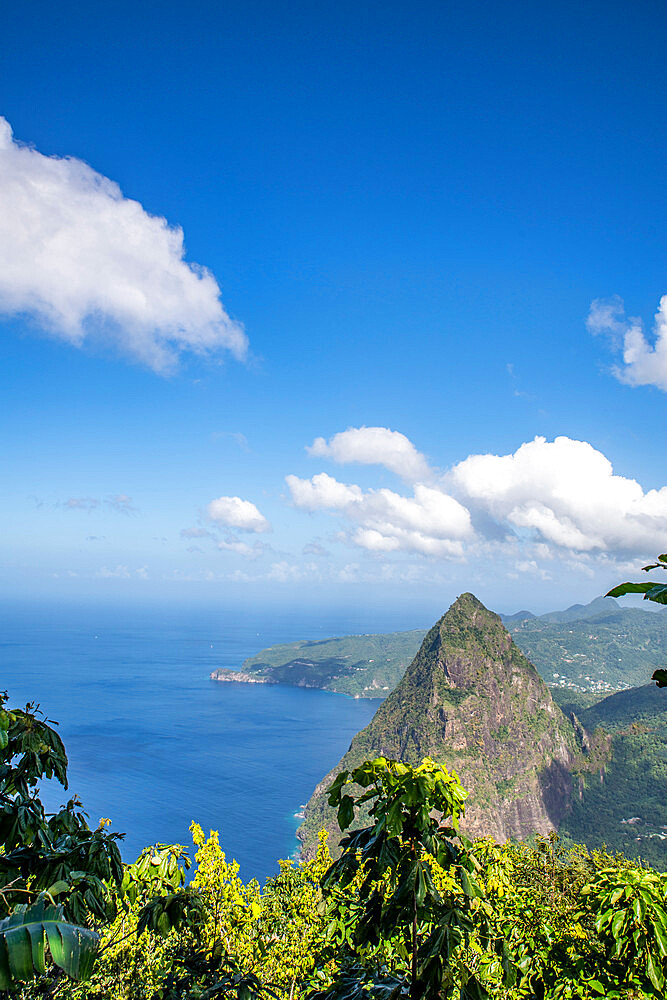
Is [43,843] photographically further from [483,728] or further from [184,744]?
[483,728]

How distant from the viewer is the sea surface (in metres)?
70.5

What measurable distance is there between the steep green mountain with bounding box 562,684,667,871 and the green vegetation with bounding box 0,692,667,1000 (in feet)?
279

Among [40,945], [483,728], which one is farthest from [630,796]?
[40,945]

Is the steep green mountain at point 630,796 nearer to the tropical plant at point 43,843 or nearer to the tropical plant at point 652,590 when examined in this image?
the tropical plant at point 43,843

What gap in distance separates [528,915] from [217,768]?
101 metres

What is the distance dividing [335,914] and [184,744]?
11177 cm

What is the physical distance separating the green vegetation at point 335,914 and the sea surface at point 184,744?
40.1 meters

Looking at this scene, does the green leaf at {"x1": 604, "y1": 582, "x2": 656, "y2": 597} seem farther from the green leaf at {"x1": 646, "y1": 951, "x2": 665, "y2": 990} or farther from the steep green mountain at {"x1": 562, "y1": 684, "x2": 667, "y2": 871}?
the steep green mountain at {"x1": 562, "y1": 684, "x2": 667, "y2": 871}

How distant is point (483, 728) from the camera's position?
105m

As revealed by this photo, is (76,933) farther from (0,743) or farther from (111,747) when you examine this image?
(111,747)

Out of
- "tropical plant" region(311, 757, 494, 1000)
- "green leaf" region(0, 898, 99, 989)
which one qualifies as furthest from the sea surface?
"green leaf" region(0, 898, 99, 989)

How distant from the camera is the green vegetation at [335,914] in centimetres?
282

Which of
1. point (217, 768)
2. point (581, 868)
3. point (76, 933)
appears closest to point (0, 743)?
point (76, 933)

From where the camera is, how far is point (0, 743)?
3510mm
